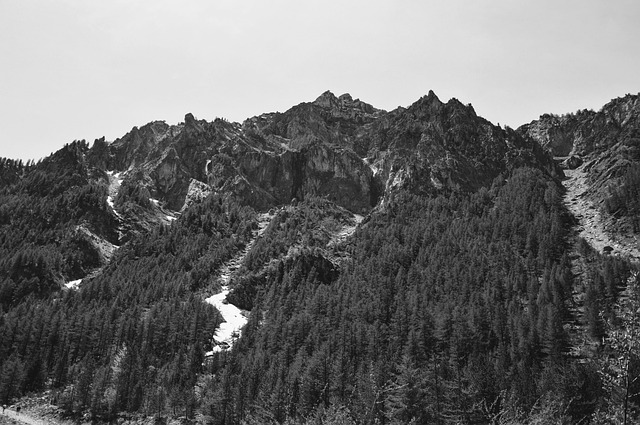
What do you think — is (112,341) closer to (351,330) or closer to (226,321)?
(226,321)

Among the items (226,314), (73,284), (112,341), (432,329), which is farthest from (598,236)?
(73,284)

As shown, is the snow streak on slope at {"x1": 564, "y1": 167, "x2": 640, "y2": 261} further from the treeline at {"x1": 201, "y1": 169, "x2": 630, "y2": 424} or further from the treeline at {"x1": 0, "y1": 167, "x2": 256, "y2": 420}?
the treeline at {"x1": 0, "y1": 167, "x2": 256, "y2": 420}

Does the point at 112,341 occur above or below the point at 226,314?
below

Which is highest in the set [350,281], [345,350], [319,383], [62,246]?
[62,246]

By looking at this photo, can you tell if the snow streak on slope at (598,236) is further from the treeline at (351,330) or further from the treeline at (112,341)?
the treeline at (112,341)

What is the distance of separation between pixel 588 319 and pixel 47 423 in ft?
383

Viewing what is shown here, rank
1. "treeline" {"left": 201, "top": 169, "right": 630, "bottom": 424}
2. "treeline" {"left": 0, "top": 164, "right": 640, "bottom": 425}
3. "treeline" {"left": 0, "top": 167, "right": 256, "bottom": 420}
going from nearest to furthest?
"treeline" {"left": 201, "top": 169, "right": 630, "bottom": 424} → "treeline" {"left": 0, "top": 164, "right": 640, "bottom": 425} → "treeline" {"left": 0, "top": 167, "right": 256, "bottom": 420}

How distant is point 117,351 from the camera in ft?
393

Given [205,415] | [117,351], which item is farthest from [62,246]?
[205,415]

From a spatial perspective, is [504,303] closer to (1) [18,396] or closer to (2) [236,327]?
(2) [236,327]

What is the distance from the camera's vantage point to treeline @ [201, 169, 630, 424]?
74438mm

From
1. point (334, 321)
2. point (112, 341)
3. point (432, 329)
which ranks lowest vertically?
point (112, 341)

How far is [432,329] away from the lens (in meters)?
110

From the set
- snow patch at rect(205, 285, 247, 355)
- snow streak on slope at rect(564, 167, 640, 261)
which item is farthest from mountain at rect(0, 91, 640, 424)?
snow streak on slope at rect(564, 167, 640, 261)
